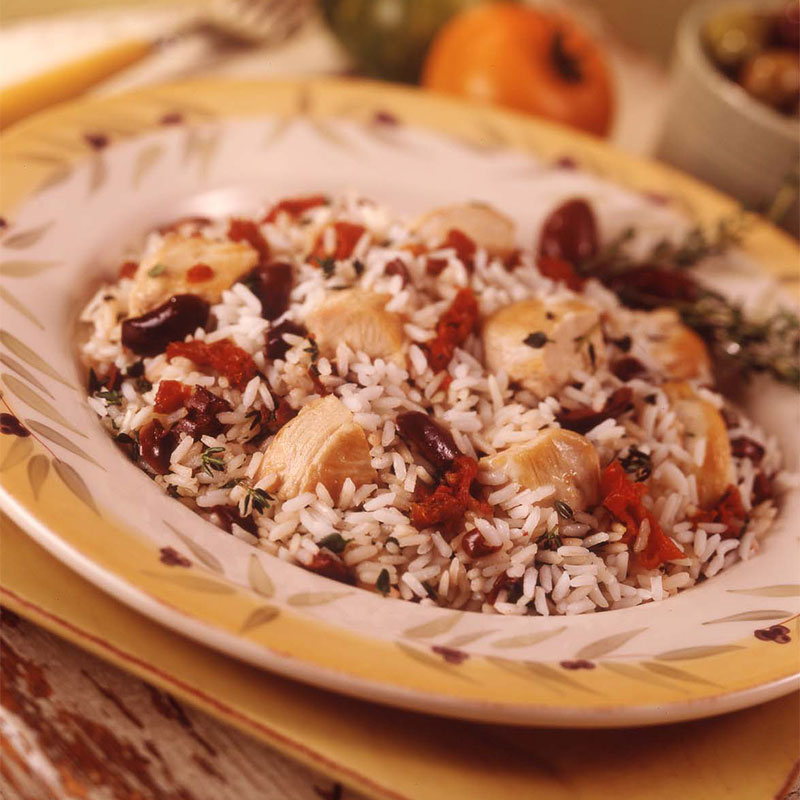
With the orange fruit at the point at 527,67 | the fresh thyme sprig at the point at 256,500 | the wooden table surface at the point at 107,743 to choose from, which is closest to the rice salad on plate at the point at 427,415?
the fresh thyme sprig at the point at 256,500

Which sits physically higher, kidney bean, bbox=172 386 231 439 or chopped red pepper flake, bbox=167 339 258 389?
chopped red pepper flake, bbox=167 339 258 389

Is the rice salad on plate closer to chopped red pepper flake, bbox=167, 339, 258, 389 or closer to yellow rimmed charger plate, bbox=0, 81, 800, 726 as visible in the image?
chopped red pepper flake, bbox=167, 339, 258, 389

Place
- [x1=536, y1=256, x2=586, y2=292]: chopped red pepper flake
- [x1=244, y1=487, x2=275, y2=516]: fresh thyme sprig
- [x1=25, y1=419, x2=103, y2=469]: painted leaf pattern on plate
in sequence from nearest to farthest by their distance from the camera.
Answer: [x1=25, y1=419, x2=103, y2=469]: painted leaf pattern on plate
[x1=244, y1=487, x2=275, y2=516]: fresh thyme sprig
[x1=536, y1=256, x2=586, y2=292]: chopped red pepper flake

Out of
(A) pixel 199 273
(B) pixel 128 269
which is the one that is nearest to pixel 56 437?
(A) pixel 199 273

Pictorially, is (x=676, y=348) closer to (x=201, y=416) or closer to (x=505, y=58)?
(x=201, y=416)

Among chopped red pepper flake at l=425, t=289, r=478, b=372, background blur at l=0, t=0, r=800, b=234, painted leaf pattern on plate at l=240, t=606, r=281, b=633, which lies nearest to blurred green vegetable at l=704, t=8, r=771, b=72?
background blur at l=0, t=0, r=800, b=234
